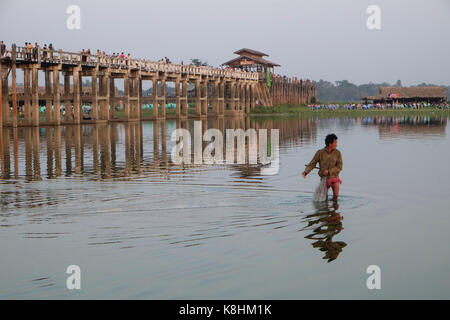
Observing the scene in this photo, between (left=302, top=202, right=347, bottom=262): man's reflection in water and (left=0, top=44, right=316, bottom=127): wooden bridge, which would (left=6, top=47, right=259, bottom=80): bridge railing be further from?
(left=302, top=202, right=347, bottom=262): man's reflection in water

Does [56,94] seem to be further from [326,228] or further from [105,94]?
[326,228]

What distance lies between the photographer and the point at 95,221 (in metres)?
10.2

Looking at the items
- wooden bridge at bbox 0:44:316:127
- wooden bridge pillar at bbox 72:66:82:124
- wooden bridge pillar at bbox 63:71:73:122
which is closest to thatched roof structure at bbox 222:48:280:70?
wooden bridge at bbox 0:44:316:127

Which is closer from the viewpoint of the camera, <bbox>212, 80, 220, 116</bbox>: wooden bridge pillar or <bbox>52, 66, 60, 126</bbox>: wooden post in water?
<bbox>52, 66, 60, 126</bbox>: wooden post in water

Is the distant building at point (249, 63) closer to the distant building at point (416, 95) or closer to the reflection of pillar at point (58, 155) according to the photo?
the distant building at point (416, 95)

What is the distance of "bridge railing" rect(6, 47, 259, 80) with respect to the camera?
37.7 m

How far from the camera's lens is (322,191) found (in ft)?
38.1

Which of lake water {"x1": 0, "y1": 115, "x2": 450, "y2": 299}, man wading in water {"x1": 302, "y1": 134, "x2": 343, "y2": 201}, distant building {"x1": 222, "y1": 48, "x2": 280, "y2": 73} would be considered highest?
distant building {"x1": 222, "y1": 48, "x2": 280, "y2": 73}

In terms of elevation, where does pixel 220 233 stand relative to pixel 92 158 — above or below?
below

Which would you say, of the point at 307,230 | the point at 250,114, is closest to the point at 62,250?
the point at 307,230

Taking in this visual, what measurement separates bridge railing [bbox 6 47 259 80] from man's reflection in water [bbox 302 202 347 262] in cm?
2911

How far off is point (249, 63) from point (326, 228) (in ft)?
259

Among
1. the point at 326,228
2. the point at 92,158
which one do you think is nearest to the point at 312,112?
the point at 92,158
